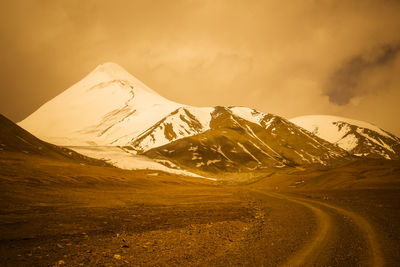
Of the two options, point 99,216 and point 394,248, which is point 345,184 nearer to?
point 394,248

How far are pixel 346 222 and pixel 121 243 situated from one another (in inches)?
679

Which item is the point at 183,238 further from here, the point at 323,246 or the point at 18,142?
the point at 18,142

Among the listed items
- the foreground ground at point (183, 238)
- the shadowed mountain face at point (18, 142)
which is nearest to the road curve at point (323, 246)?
the foreground ground at point (183, 238)

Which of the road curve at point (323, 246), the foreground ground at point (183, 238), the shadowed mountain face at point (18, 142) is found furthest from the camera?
the shadowed mountain face at point (18, 142)

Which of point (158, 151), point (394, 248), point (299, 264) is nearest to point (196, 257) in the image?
point (299, 264)

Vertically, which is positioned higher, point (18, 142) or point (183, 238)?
point (18, 142)

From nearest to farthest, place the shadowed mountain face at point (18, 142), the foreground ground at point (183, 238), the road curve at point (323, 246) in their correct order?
1. the road curve at point (323, 246)
2. the foreground ground at point (183, 238)
3. the shadowed mountain face at point (18, 142)

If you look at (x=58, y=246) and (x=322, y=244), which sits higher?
(x=322, y=244)

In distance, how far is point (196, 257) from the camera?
1134 cm

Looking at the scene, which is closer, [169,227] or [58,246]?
[58,246]

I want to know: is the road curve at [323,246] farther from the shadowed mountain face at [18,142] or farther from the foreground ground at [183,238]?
the shadowed mountain face at [18,142]

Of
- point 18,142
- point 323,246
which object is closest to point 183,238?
point 323,246

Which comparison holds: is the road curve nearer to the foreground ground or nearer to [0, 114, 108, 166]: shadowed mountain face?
the foreground ground

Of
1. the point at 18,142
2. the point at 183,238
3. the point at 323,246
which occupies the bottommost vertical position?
the point at 183,238
